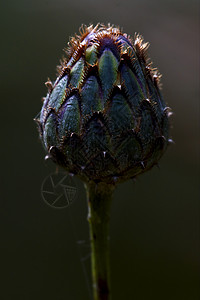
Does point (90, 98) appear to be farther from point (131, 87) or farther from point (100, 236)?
point (100, 236)

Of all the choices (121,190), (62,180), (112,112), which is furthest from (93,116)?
(121,190)

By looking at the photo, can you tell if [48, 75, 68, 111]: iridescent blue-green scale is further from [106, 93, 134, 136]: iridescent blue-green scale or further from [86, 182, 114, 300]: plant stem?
[86, 182, 114, 300]: plant stem

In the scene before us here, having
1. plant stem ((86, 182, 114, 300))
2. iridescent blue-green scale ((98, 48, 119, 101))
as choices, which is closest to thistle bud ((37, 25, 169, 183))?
iridescent blue-green scale ((98, 48, 119, 101))

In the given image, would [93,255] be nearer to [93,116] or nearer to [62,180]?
[62,180]

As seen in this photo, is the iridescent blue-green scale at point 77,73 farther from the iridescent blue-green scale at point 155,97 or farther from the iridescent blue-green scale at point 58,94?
the iridescent blue-green scale at point 155,97

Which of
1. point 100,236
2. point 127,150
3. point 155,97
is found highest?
point 155,97

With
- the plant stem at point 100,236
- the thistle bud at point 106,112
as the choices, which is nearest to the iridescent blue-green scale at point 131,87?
the thistle bud at point 106,112

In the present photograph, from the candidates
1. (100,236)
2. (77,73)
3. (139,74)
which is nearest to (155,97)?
(139,74)
